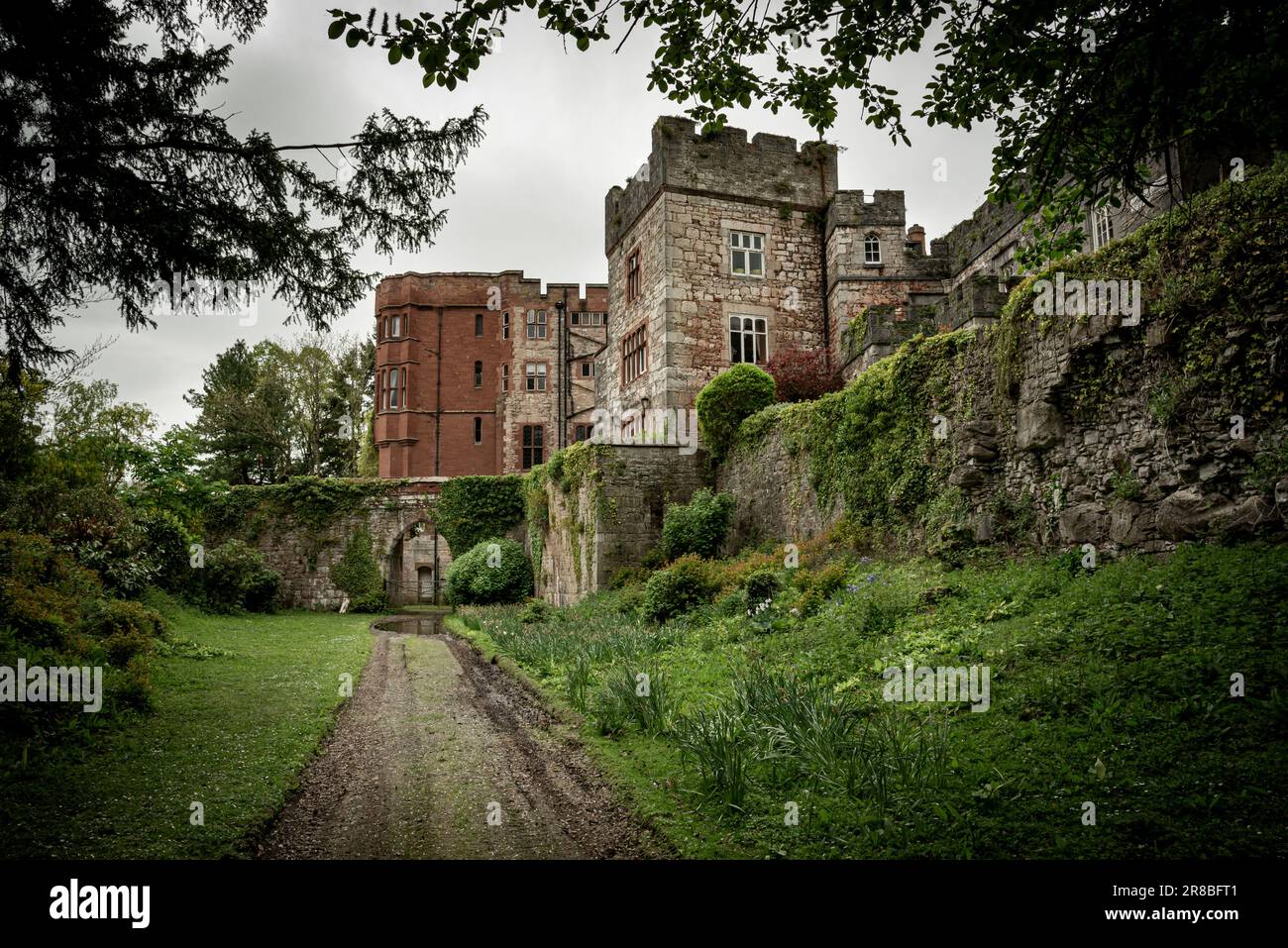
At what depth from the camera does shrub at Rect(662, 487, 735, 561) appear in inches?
695

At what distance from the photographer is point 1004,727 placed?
5629 millimetres

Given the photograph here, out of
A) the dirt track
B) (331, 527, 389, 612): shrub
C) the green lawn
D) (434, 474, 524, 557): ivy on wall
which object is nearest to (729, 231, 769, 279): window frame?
(434, 474, 524, 557): ivy on wall

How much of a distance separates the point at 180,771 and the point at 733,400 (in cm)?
1480

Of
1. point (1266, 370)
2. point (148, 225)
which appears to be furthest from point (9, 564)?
point (1266, 370)

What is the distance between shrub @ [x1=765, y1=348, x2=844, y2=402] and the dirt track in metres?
14.3

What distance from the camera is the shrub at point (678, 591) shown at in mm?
13914

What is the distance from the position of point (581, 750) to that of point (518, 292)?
36.1 m

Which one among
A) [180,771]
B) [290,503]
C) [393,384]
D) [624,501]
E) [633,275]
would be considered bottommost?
[180,771]

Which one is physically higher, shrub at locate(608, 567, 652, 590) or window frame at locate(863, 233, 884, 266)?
window frame at locate(863, 233, 884, 266)

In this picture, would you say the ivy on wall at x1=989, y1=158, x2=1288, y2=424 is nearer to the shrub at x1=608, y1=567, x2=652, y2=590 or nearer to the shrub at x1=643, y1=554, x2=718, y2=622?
the shrub at x1=643, y1=554, x2=718, y2=622

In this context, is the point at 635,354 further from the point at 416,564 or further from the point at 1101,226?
the point at 416,564

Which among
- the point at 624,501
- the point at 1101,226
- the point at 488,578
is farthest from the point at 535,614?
the point at 1101,226

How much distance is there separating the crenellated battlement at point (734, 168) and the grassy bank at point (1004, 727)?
18.0 metres

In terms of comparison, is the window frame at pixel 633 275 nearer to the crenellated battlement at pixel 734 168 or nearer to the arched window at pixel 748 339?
the crenellated battlement at pixel 734 168
